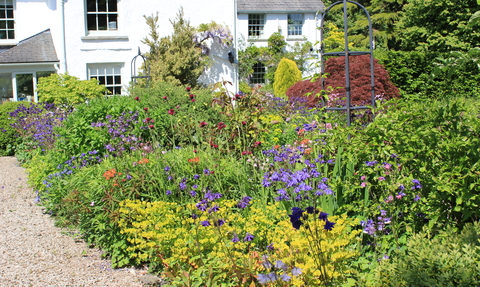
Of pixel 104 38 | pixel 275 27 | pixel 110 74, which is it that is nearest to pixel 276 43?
pixel 275 27

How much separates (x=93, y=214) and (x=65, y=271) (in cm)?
71

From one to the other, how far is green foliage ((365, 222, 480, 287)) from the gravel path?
2080 millimetres

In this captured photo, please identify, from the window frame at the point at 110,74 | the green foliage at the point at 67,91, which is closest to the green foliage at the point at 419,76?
the window frame at the point at 110,74

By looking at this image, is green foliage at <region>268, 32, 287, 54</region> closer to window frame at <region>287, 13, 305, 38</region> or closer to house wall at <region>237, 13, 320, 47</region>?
house wall at <region>237, 13, 320, 47</region>

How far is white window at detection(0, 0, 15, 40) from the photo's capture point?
16.6m

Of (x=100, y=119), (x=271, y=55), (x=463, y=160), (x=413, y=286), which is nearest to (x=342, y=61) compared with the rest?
(x=100, y=119)

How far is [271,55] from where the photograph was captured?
80.6ft

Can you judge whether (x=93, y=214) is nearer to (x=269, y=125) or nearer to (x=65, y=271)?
(x=65, y=271)

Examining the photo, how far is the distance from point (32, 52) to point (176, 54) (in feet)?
16.9

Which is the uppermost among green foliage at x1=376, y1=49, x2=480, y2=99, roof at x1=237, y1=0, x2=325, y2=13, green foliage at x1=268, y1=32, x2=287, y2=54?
roof at x1=237, y1=0, x2=325, y2=13

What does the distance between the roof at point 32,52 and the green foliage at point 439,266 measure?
14942 millimetres

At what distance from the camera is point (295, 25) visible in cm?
2538

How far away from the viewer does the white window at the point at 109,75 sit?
50.3 feet

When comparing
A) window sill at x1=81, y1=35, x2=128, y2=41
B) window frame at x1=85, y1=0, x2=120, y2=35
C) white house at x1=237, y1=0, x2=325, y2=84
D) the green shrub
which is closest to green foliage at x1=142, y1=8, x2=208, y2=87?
window sill at x1=81, y1=35, x2=128, y2=41
